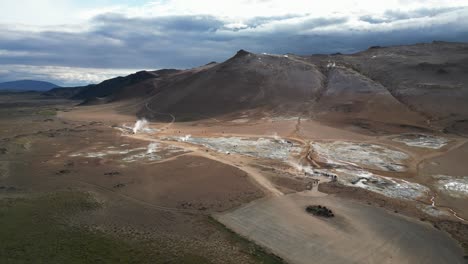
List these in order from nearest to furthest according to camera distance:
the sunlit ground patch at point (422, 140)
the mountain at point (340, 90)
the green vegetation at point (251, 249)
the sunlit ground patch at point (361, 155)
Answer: the green vegetation at point (251, 249), the sunlit ground patch at point (361, 155), the sunlit ground patch at point (422, 140), the mountain at point (340, 90)

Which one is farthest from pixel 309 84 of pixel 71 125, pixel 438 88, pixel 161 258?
pixel 161 258

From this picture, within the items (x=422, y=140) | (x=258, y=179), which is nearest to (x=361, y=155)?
(x=422, y=140)

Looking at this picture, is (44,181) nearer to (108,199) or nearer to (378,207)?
(108,199)

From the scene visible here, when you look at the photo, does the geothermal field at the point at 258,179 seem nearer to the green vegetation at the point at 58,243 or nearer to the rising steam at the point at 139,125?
the green vegetation at the point at 58,243

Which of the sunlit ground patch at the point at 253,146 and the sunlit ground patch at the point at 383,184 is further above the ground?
the sunlit ground patch at the point at 253,146

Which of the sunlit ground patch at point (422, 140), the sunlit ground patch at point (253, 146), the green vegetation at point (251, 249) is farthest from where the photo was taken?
the sunlit ground patch at point (422, 140)

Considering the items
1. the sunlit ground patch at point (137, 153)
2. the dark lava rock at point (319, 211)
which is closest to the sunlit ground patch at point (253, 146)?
the sunlit ground patch at point (137, 153)

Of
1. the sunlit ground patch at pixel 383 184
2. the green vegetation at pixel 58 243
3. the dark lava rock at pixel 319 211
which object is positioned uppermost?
the green vegetation at pixel 58 243

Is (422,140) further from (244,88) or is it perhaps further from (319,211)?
(244,88)
